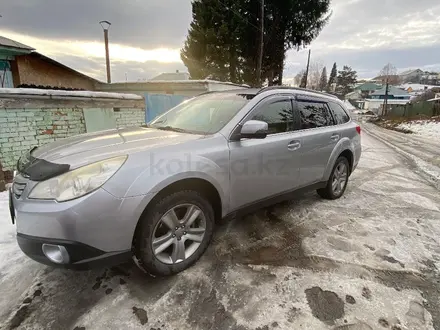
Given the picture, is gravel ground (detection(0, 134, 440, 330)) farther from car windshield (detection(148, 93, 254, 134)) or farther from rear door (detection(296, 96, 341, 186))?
car windshield (detection(148, 93, 254, 134))

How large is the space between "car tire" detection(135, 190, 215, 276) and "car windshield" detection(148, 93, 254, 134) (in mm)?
722

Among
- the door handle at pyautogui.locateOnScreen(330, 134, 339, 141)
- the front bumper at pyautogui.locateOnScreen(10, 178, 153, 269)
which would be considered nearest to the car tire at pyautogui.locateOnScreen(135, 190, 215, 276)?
the front bumper at pyautogui.locateOnScreen(10, 178, 153, 269)

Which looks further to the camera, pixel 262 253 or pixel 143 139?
pixel 262 253

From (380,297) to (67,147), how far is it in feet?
9.44

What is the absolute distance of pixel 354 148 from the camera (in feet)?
14.3

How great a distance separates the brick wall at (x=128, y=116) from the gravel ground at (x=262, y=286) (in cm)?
353

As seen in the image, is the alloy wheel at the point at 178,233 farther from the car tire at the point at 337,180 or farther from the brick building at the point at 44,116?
the brick building at the point at 44,116

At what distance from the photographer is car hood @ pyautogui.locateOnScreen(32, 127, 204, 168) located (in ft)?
6.52

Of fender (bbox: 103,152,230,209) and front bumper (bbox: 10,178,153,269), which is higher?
fender (bbox: 103,152,230,209)

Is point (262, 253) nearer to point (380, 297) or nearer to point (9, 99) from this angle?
point (380, 297)

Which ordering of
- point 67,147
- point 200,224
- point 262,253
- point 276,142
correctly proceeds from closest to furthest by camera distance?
point 67,147 < point 200,224 < point 262,253 < point 276,142

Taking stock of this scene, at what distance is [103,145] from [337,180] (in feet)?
11.5

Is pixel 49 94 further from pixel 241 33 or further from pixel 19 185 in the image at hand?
pixel 241 33

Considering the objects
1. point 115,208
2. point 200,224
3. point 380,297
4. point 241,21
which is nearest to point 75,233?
point 115,208
